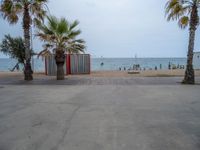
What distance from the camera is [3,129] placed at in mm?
5145

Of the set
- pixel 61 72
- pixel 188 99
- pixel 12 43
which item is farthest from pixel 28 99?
pixel 12 43

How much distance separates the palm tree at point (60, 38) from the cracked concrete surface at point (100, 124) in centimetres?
816

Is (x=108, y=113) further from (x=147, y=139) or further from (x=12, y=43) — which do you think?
(x=12, y=43)

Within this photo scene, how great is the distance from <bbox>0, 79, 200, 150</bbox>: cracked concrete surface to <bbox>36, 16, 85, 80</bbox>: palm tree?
8161 mm

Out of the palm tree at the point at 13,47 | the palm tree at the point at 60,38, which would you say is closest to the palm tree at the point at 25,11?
the palm tree at the point at 60,38

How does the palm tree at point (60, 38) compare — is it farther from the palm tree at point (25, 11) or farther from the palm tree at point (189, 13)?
the palm tree at point (189, 13)

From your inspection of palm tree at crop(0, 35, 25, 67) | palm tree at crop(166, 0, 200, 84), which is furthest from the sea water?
palm tree at crop(166, 0, 200, 84)

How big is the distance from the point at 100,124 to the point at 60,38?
38.2 feet

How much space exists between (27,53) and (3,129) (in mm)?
11757

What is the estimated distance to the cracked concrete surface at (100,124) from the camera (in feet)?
13.9

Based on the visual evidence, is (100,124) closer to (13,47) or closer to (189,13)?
(189,13)

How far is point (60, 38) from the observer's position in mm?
16328

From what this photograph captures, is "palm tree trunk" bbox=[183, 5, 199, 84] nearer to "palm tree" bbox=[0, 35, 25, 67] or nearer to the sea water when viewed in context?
the sea water

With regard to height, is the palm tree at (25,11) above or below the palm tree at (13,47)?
above
